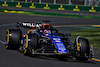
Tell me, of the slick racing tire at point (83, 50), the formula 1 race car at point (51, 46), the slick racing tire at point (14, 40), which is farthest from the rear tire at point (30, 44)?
the slick racing tire at point (83, 50)

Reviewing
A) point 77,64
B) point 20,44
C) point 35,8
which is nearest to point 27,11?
point 35,8

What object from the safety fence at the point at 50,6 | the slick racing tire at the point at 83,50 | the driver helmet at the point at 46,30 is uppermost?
the safety fence at the point at 50,6

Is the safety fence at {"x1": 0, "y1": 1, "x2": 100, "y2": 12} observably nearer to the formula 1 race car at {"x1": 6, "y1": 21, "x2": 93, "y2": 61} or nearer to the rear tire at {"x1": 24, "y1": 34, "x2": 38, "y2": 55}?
the formula 1 race car at {"x1": 6, "y1": 21, "x2": 93, "y2": 61}

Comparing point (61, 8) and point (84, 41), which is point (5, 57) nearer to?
point (84, 41)

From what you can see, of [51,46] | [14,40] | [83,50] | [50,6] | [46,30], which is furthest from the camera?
[50,6]

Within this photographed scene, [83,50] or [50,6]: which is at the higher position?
[50,6]

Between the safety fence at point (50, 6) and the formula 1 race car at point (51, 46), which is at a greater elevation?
the safety fence at point (50, 6)

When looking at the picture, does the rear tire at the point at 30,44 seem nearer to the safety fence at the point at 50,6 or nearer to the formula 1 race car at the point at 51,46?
the formula 1 race car at the point at 51,46

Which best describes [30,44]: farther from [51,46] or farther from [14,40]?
[14,40]

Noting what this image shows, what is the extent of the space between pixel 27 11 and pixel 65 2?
615 cm

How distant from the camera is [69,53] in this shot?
→ 1027cm

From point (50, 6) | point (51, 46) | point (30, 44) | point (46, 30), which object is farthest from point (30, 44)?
point (50, 6)

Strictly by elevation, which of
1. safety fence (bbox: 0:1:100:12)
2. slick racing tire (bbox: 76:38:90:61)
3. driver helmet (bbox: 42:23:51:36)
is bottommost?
slick racing tire (bbox: 76:38:90:61)

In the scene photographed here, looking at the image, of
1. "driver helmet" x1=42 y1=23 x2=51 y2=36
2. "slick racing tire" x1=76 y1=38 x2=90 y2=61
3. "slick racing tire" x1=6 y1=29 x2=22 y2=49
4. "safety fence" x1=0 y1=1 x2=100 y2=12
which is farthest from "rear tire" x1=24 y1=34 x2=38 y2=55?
"safety fence" x1=0 y1=1 x2=100 y2=12
